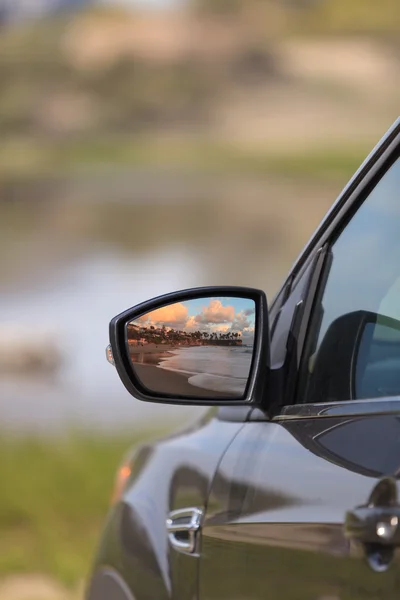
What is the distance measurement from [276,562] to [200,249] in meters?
14.5

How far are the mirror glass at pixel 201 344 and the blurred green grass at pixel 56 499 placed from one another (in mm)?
4206

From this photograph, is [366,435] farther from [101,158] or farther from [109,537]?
[101,158]

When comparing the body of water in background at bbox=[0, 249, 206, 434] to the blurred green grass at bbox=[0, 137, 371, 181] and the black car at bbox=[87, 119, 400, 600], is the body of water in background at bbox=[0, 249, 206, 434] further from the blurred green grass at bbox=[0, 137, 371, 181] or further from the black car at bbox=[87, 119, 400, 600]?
the black car at bbox=[87, 119, 400, 600]

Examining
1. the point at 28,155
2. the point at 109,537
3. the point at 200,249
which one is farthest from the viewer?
the point at 28,155

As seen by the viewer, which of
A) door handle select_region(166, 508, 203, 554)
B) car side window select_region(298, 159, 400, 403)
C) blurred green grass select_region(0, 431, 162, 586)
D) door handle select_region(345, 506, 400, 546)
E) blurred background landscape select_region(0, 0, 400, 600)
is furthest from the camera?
blurred background landscape select_region(0, 0, 400, 600)

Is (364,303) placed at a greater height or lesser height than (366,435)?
greater

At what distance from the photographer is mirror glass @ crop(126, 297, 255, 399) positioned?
5.68 ft

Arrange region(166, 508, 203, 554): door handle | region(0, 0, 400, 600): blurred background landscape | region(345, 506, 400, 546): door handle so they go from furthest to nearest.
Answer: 1. region(0, 0, 400, 600): blurred background landscape
2. region(166, 508, 203, 554): door handle
3. region(345, 506, 400, 546): door handle

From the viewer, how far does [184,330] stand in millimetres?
1734

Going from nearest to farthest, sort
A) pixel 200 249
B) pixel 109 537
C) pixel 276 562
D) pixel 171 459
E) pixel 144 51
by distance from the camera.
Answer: pixel 276 562
pixel 171 459
pixel 109 537
pixel 200 249
pixel 144 51

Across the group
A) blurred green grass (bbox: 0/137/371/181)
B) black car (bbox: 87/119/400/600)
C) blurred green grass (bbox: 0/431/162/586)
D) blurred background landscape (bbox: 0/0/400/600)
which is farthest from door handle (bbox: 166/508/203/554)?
blurred green grass (bbox: 0/137/371/181)

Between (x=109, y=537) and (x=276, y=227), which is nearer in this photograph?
(x=109, y=537)

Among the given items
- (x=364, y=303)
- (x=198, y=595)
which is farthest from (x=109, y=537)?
(x=364, y=303)

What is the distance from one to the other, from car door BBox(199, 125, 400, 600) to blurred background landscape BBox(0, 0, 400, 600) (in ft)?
27.4
